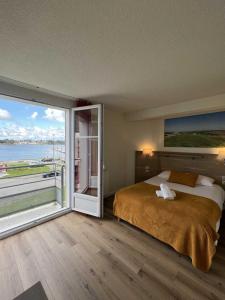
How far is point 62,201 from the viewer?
3.37m

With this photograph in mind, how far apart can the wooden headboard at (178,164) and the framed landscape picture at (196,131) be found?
0.27m

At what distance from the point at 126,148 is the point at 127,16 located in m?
3.44

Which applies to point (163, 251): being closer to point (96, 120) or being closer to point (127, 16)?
point (96, 120)

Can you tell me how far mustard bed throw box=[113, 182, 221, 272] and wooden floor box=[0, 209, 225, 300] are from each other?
193 mm

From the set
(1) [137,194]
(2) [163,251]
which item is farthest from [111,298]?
(1) [137,194]

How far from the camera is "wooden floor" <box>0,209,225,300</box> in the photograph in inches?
54.7

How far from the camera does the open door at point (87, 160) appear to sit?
2.68 meters

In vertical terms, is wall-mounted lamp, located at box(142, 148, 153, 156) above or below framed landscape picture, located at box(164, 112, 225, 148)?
below

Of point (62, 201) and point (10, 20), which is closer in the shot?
point (10, 20)

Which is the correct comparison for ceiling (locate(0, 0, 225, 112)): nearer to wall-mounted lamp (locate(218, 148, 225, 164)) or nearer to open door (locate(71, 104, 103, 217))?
open door (locate(71, 104, 103, 217))

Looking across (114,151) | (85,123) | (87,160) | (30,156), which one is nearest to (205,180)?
(114,151)

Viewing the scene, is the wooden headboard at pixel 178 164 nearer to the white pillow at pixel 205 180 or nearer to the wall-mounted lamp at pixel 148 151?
the wall-mounted lamp at pixel 148 151

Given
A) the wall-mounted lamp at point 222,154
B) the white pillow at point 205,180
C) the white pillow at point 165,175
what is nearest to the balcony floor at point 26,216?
the white pillow at point 165,175

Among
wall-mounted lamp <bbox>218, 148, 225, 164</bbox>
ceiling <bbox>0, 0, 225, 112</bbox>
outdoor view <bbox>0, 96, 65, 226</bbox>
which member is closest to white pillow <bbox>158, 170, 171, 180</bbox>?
wall-mounted lamp <bbox>218, 148, 225, 164</bbox>
